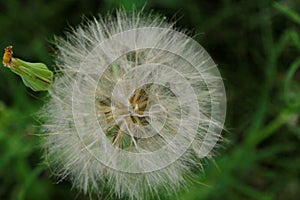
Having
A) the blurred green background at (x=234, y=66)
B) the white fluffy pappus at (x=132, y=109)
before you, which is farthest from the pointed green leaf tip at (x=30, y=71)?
the blurred green background at (x=234, y=66)

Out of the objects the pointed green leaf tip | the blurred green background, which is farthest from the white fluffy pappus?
the blurred green background

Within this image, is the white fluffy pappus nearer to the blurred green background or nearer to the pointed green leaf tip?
the pointed green leaf tip

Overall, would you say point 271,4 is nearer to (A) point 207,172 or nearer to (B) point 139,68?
(A) point 207,172

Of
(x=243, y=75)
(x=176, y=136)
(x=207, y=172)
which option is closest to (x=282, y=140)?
(x=243, y=75)

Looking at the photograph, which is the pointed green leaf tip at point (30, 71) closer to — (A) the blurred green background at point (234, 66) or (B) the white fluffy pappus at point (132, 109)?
(B) the white fluffy pappus at point (132, 109)

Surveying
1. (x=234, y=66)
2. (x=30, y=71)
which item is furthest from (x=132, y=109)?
(x=234, y=66)

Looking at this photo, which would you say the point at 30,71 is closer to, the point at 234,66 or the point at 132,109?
the point at 132,109
